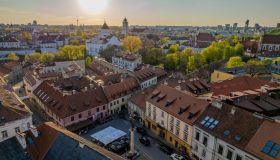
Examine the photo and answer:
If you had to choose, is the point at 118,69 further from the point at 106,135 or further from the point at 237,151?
the point at 237,151

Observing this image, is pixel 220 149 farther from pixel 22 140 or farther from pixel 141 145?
pixel 22 140

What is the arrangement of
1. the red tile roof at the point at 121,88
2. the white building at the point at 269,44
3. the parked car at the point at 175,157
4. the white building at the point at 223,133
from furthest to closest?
the white building at the point at 269,44 → the red tile roof at the point at 121,88 → the parked car at the point at 175,157 → the white building at the point at 223,133

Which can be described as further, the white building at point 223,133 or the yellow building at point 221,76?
the yellow building at point 221,76

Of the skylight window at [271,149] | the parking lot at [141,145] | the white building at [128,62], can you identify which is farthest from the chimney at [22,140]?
the white building at [128,62]

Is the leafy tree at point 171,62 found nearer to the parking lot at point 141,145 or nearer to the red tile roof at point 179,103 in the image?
the parking lot at point 141,145

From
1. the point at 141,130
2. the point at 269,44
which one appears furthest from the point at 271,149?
the point at 269,44

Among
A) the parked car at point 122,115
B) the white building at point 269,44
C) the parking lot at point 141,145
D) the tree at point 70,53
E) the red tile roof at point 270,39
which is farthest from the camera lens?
the red tile roof at point 270,39

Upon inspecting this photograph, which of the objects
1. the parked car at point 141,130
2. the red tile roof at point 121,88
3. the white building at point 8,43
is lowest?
the parked car at point 141,130

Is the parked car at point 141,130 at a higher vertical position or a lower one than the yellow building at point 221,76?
lower

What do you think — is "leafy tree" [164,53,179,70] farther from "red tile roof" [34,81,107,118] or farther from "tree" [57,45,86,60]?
"red tile roof" [34,81,107,118]
